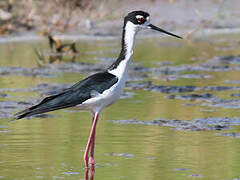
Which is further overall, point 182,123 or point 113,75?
point 182,123

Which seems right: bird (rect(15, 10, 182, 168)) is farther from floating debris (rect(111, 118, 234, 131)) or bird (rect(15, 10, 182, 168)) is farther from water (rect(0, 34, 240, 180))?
floating debris (rect(111, 118, 234, 131))

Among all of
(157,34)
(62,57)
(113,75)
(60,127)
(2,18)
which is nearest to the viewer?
(113,75)

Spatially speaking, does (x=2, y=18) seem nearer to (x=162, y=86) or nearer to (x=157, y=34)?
(x=157, y=34)

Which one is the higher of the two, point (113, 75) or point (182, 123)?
point (113, 75)

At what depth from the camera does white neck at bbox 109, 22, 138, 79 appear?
6258 mm

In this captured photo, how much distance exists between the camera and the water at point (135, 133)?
568 centimetres

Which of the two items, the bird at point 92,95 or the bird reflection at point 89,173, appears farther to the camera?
the bird at point 92,95

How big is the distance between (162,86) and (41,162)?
4094 millimetres

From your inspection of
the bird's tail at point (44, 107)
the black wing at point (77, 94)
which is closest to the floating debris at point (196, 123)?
the black wing at point (77, 94)

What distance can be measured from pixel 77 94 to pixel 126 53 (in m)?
0.57

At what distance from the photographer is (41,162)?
593cm

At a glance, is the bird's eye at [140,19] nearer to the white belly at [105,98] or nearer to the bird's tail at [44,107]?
the white belly at [105,98]

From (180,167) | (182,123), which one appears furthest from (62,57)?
(180,167)

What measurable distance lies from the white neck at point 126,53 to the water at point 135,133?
65cm
